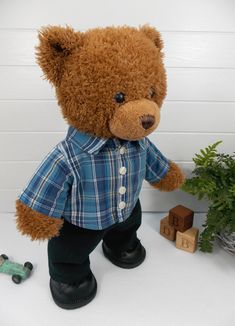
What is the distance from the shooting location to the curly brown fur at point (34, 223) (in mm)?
714

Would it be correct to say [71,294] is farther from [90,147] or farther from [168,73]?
[168,73]

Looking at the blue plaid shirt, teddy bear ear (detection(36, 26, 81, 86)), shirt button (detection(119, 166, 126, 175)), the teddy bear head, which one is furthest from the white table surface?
teddy bear ear (detection(36, 26, 81, 86))

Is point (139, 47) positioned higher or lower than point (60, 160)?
higher

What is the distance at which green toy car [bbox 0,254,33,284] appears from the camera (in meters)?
0.90

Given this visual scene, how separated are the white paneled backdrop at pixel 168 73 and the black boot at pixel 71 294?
0.46 m

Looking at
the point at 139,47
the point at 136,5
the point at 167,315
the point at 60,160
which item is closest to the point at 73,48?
the point at 139,47

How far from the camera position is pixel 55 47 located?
637 millimetres

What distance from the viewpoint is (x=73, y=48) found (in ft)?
2.11

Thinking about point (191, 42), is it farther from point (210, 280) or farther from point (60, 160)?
point (210, 280)

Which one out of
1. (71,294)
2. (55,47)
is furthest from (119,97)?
(71,294)

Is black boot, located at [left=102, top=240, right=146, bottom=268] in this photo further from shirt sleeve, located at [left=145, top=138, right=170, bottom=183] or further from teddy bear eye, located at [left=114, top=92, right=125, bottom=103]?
teddy bear eye, located at [left=114, top=92, right=125, bottom=103]

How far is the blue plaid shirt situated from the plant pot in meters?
0.39

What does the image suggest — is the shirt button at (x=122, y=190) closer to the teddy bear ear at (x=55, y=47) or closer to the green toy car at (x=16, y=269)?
the teddy bear ear at (x=55, y=47)

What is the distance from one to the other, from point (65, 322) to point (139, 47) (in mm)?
657
